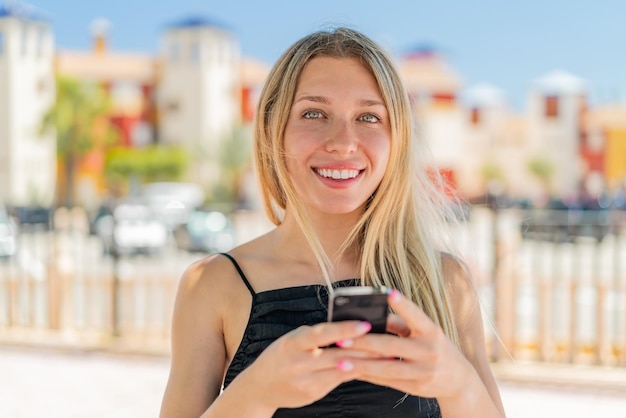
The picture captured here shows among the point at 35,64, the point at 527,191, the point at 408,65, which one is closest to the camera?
the point at 35,64

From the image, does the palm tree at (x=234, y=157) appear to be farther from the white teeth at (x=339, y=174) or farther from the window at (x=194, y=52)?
the white teeth at (x=339, y=174)

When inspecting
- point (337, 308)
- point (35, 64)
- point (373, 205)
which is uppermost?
point (35, 64)

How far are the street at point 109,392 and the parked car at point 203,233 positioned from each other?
29.9 feet

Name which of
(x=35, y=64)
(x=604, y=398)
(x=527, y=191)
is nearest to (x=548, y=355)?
(x=604, y=398)

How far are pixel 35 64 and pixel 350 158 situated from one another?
128 feet

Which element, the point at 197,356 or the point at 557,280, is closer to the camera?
the point at 197,356

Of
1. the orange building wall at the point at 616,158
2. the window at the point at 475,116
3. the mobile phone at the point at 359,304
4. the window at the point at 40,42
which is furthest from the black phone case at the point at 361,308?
the window at the point at 475,116

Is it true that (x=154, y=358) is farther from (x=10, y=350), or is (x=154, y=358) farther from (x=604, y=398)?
(x=604, y=398)

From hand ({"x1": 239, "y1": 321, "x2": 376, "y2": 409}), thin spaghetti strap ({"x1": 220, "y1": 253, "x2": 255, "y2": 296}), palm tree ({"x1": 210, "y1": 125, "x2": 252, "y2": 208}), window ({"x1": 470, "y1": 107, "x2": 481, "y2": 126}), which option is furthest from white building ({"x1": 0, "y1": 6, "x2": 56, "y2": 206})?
hand ({"x1": 239, "y1": 321, "x2": 376, "y2": 409})

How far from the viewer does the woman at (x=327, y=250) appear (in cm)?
117

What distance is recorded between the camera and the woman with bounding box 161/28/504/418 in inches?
46.3

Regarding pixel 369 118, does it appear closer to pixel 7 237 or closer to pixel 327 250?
pixel 327 250

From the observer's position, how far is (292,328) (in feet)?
3.92

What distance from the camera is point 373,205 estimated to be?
125cm
